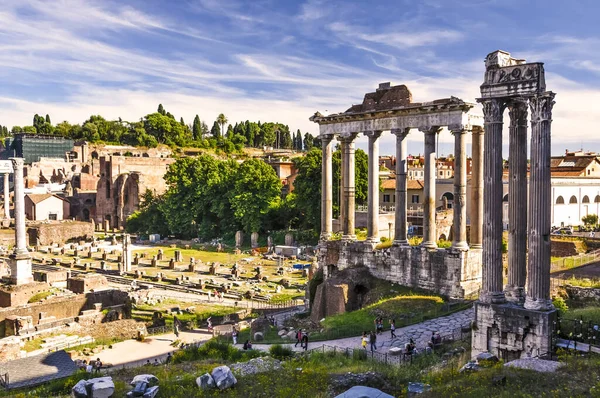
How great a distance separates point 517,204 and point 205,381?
9102 millimetres

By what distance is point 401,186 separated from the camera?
24297 mm

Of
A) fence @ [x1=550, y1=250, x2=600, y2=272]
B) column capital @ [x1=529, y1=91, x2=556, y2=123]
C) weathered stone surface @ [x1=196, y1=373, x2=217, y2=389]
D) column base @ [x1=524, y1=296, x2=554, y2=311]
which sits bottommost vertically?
weathered stone surface @ [x1=196, y1=373, x2=217, y2=389]

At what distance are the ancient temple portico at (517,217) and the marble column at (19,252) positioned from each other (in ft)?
86.9

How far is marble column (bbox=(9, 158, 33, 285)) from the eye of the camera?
32219 millimetres

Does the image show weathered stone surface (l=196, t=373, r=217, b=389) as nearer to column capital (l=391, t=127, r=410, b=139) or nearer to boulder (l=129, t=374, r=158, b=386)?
boulder (l=129, t=374, r=158, b=386)

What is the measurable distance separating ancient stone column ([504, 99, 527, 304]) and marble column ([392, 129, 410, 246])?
903 cm

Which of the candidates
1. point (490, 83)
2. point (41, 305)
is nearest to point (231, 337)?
point (41, 305)

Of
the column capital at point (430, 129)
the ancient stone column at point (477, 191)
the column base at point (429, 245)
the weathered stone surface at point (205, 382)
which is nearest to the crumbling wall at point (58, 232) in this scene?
the column base at point (429, 245)

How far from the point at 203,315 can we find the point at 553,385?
20639mm

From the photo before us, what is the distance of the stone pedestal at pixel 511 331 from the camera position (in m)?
14.0

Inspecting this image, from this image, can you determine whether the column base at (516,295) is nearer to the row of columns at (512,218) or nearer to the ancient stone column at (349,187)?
the row of columns at (512,218)

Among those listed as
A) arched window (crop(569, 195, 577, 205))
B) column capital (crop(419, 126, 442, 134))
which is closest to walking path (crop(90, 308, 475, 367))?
column capital (crop(419, 126, 442, 134))

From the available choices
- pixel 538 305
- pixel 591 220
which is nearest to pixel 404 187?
pixel 538 305

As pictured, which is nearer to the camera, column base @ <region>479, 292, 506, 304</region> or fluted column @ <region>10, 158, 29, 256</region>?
column base @ <region>479, 292, 506, 304</region>
